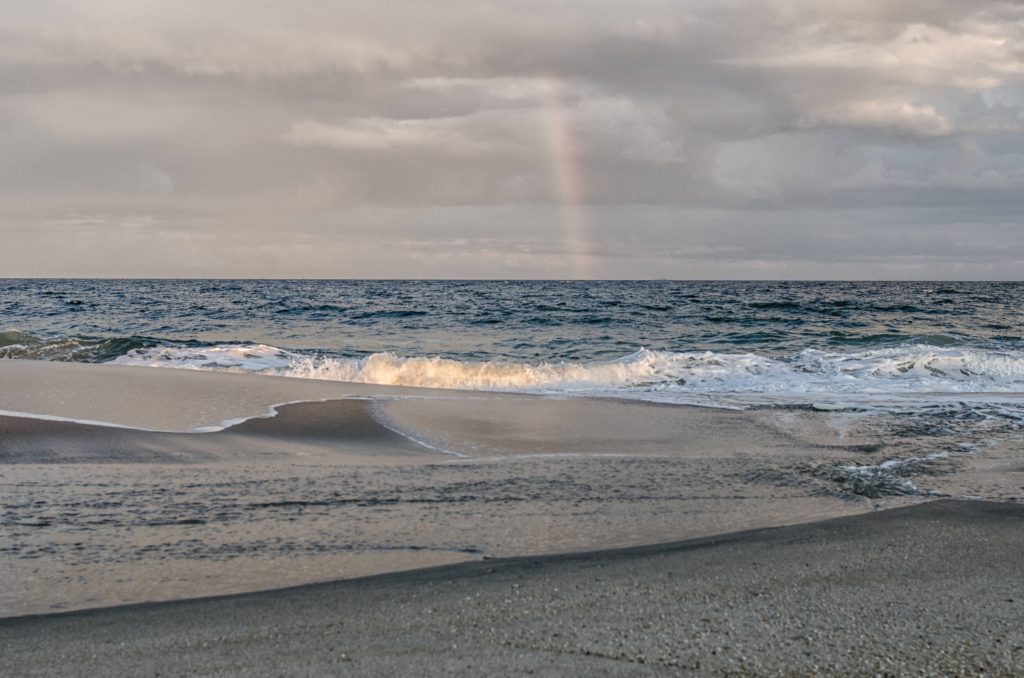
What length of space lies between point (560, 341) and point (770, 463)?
784 inches

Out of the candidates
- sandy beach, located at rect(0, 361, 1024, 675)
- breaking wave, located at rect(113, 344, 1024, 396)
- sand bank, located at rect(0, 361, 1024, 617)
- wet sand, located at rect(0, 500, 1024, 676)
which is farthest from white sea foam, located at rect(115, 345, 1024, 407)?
wet sand, located at rect(0, 500, 1024, 676)

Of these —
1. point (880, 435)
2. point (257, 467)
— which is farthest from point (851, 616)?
point (880, 435)

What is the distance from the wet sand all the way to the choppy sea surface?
9478 mm

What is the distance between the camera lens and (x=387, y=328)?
33812 millimetres

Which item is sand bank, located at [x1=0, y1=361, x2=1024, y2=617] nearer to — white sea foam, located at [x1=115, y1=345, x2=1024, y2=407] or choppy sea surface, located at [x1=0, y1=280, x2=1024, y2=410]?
choppy sea surface, located at [x1=0, y1=280, x2=1024, y2=410]

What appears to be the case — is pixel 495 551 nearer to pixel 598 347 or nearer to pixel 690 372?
pixel 690 372

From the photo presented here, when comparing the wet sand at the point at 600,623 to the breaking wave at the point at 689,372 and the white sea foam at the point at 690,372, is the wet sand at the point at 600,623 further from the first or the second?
the breaking wave at the point at 689,372

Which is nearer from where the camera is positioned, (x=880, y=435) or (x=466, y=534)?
(x=466, y=534)

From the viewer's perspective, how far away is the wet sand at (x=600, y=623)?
3359 mm

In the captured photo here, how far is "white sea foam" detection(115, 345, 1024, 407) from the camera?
17.2m

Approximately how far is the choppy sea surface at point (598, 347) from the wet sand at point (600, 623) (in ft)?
31.1

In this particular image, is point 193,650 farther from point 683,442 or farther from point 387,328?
point 387,328

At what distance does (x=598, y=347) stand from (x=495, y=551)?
70.2ft

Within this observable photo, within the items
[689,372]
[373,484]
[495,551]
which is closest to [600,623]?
[495,551]
